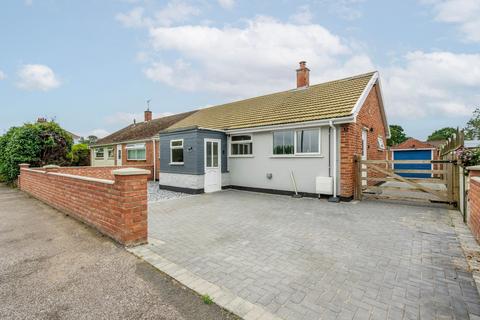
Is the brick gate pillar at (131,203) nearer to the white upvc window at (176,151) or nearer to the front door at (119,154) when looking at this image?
the white upvc window at (176,151)

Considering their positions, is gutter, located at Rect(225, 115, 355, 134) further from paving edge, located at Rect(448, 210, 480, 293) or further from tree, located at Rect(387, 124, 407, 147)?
tree, located at Rect(387, 124, 407, 147)

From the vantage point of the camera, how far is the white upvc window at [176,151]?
38.1 feet

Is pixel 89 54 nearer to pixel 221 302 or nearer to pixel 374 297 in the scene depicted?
pixel 221 302

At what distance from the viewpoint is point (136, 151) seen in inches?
762

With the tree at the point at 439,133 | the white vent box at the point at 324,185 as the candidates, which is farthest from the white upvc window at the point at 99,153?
the tree at the point at 439,133

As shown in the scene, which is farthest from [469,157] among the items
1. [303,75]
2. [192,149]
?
[192,149]

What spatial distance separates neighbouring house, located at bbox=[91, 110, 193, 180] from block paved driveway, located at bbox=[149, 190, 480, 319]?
11.6 metres

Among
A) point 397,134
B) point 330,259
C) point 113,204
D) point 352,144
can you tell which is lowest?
point 330,259

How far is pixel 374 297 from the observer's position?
2682 mm

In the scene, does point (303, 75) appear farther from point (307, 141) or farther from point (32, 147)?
point (32, 147)

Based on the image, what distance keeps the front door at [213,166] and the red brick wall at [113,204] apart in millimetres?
5681

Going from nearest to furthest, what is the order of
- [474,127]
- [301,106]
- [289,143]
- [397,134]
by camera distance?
[289,143], [301,106], [474,127], [397,134]

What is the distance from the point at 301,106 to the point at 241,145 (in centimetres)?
344

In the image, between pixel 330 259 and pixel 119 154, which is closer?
pixel 330 259
